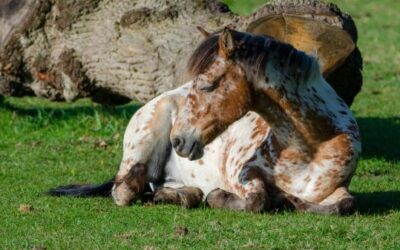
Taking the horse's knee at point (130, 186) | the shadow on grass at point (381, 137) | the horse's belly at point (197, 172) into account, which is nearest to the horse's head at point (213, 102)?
the horse's belly at point (197, 172)

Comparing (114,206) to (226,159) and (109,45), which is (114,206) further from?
(109,45)

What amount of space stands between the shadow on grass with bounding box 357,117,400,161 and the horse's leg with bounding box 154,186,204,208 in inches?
120

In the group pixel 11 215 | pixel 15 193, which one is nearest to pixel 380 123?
pixel 15 193

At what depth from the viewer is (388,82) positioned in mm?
16688

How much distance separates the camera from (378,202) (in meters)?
8.88

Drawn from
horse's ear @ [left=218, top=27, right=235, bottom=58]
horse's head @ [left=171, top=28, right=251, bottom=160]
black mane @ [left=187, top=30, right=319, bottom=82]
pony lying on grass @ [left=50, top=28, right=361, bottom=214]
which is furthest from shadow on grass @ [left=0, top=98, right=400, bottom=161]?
horse's ear @ [left=218, top=27, right=235, bottom=58]

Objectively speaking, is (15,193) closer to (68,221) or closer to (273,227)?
(68,221)

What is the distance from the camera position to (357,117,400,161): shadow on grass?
463 inches

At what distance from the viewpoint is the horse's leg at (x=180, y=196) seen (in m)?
8.80

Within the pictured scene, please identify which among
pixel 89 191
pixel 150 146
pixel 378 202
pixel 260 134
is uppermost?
pixel 260 134

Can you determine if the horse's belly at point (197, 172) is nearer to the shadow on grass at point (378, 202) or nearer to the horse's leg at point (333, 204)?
the horse's leg at point (333, 204)

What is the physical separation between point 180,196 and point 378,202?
1533 mm

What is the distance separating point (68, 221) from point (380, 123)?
21.0 ft

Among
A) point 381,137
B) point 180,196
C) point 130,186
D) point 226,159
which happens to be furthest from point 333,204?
point 381,137
